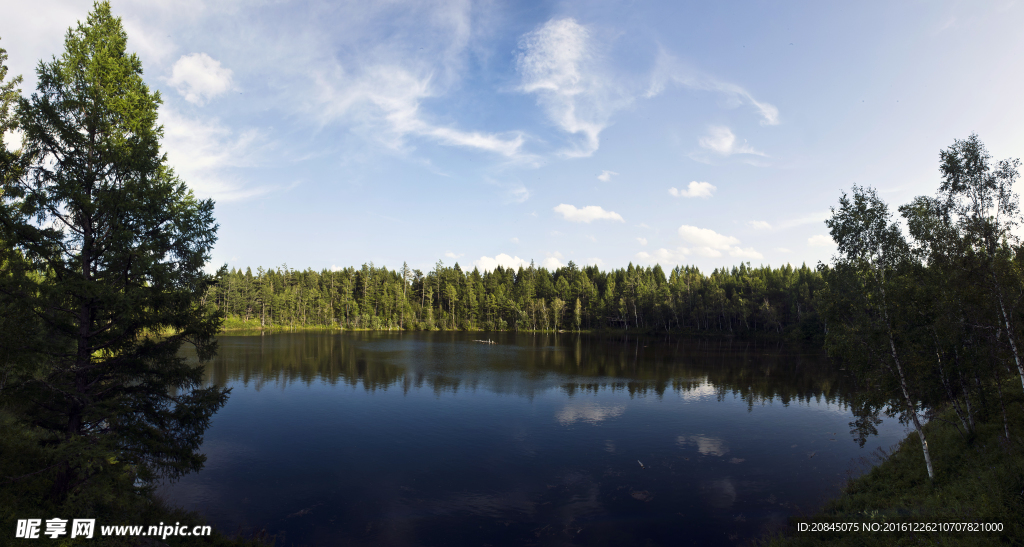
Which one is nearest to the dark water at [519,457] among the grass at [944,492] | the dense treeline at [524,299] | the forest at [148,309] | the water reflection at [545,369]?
the water reflection at [545,369]

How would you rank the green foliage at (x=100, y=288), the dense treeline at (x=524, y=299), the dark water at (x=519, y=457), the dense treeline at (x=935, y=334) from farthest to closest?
the dense treeline at (x=524, y=299) → the dark water at (x=519, y=457) → the dense treeline at (x=935, y=334) → the green foliage at (x=100, y=288)

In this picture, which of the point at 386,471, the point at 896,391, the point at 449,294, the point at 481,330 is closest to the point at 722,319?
the point at 481,330

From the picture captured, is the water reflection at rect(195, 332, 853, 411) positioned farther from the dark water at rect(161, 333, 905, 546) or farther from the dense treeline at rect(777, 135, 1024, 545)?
the dense treeline at rect(777, 135, 1024, 545)

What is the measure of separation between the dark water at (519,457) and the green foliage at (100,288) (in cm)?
594

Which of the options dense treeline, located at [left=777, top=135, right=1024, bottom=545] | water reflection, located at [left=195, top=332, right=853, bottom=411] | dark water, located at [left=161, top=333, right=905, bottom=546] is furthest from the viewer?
water reflection, located at [left=195, top=332, right=853, bottom=411]

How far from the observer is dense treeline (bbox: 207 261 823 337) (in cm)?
10375

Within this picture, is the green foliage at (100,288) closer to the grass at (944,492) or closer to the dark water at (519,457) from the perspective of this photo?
the dark water at (519,457)

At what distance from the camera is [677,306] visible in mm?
109188

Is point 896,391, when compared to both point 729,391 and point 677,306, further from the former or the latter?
point 677,306

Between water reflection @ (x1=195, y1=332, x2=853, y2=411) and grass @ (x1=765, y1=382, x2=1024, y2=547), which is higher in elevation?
grass @ (x1=765, y1=382, x2=1024, y2=547)

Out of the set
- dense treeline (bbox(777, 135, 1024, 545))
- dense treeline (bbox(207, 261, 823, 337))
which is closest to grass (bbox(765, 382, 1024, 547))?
dense treeline (bbox(777, 135, 1024, 545))

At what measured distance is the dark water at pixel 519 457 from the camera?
16234 mm

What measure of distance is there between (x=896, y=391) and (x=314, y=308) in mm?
132240

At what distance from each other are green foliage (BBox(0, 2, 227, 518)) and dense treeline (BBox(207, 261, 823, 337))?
100 meters
